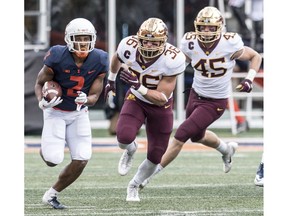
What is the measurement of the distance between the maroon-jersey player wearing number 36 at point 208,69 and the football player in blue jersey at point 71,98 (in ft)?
3.37

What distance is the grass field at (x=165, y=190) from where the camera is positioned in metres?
5.57

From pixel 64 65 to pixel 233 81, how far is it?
7.26 m

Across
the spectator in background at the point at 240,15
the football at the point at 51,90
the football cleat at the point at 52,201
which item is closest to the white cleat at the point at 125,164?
the football cleat at the point at 52,201

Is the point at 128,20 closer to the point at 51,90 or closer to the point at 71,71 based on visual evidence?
the point at 71,71

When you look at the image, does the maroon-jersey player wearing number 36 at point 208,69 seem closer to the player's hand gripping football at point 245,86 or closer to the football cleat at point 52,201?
the player's hand gripping football at point 245,86

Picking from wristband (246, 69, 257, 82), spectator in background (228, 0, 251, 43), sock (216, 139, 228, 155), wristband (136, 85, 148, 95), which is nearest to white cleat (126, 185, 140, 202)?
wristband (136, 85, 148, 95)

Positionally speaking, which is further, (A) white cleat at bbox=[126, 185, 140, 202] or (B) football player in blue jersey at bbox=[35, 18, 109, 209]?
(A) white cleat at bbox=[126, 185, 140, 202]

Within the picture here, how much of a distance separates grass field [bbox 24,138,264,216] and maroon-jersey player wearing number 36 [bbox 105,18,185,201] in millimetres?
329

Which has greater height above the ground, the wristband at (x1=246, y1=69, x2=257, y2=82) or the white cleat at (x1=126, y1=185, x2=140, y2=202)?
the wristband at (x1=246, y1=69, x2=257, y2=82)

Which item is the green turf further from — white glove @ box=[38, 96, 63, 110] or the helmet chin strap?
the helmet chin strap

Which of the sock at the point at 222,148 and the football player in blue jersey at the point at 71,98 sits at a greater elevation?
the football player in blue jersey at the point at 71,98

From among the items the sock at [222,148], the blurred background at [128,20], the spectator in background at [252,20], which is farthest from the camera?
the blurred background at [128,20]

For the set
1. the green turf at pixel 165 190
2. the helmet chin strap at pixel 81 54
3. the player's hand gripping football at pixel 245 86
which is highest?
the helmet chin strap at pixel 81 54

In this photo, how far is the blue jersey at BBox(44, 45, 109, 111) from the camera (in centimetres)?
580
